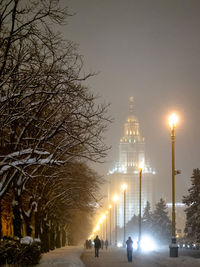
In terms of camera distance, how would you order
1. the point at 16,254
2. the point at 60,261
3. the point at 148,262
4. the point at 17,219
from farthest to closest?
1. the point at 148,262
2. the point at 17,219
3. the point at 60,261
4. the point at 16,254

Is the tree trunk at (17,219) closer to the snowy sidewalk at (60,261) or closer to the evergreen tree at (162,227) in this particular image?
the snowy sidewalk at (60,261)

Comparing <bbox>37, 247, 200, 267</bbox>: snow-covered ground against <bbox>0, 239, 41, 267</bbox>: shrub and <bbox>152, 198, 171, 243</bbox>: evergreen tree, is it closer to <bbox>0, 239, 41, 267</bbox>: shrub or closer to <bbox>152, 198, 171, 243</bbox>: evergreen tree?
<bbox>0, 239, 41, 267</bbox>: shrub

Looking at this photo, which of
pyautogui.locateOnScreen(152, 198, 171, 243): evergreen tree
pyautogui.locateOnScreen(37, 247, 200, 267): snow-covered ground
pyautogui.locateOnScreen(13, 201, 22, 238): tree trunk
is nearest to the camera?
pyautogui.locateOnScreen(37, 247, 200, 267): snow-covered ground

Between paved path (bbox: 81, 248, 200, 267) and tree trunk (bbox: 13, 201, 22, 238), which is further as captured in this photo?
tree trunk (bbox: 13, 201, 22, 238)

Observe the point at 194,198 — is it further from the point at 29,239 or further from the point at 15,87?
the point at 15,87

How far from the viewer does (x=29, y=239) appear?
77.5ft

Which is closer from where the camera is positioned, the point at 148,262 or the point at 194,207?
the point at 148,262

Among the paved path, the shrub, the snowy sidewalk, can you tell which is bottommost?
the paved path

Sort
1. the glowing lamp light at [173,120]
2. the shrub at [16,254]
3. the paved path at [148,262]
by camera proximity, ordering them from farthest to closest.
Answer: the glowing lamp light at [173,120] < the paved path at [148,262] < the shrub at [16,254]

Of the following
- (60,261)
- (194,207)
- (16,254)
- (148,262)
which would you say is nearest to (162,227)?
(194,207)

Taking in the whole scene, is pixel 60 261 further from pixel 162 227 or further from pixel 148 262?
pixel 162 227

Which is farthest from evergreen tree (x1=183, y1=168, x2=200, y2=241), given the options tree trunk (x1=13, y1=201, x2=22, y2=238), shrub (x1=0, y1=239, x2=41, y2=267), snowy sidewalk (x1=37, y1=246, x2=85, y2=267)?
shrub (x1=0, y1=239, x2=41, y2=267)

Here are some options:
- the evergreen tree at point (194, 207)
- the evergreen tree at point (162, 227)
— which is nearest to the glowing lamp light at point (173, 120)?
the evergreen tree at point (194, 207)

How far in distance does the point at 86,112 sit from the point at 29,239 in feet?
19.6
